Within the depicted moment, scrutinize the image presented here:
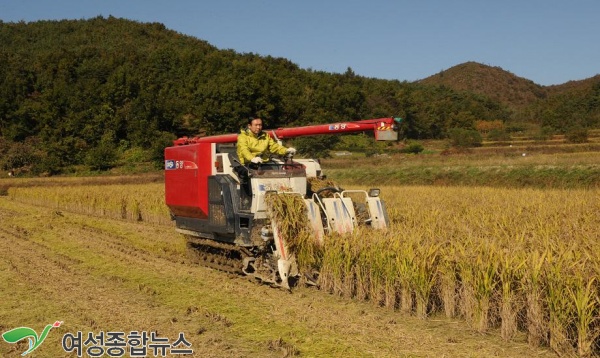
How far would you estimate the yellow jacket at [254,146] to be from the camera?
10.0 m

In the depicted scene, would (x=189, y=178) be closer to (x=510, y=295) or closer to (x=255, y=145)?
(x=255, y=145)

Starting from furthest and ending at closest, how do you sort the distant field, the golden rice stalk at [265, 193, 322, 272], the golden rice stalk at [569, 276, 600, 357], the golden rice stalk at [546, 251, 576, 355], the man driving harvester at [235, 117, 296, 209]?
the distant field
the man driving harvester at [235, 117, 296, 209]
the golden rice stalk at [265, 193, 322, 272]
the golden rice stalk at [546, 251, 576, 355]
the golden rice stalk at [569, 276, 600, 357]

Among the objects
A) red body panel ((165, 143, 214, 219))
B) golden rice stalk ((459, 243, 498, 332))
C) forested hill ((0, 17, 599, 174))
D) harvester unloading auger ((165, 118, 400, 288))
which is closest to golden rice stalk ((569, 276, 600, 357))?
golden rice stalk ((459, 243, 498, 332))

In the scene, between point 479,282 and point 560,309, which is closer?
point 560,309

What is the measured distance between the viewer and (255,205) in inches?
380

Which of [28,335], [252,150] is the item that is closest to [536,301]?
[252,150]

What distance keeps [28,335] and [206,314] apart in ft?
6.87

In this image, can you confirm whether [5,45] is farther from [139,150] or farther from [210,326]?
[210,326]

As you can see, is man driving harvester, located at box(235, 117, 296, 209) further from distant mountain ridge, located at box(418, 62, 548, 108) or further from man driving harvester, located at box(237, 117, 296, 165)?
distant mountain ridge, located at box(418, 62, 548, 108)

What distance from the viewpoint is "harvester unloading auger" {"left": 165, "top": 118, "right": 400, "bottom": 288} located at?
9.34m

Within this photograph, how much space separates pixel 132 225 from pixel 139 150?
41516 mm

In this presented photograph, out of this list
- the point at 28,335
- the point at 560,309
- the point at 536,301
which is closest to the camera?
the point at 560,309

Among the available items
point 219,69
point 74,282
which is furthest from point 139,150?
point 74,282

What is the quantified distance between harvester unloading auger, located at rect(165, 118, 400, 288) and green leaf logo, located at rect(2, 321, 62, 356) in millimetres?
3470
